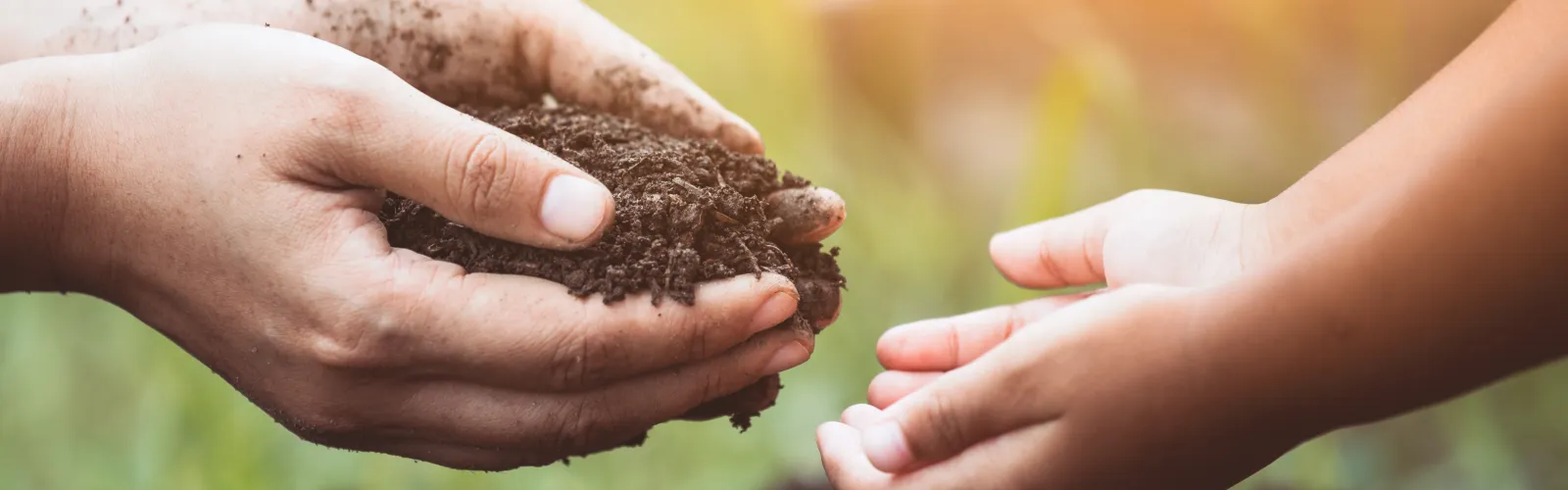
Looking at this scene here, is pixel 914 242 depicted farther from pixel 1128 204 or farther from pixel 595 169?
pixel 595 169

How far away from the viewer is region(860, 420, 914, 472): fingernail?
67 cm

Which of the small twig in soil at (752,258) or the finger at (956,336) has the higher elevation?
the small twig in soil at (752,258)

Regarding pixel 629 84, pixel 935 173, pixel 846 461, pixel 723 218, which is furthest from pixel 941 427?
pixel 935 173

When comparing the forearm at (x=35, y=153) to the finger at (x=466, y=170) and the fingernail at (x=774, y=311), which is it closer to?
the finger at (x=466, y=170)

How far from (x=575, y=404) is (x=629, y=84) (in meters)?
0.42

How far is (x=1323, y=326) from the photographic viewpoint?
618mm

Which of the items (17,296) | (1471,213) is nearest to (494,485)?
(17,296)

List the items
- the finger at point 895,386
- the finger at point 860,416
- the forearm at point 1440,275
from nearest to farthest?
the forearm at point 1440,275 < the finger at point 860,416 < the finger at point 895,386

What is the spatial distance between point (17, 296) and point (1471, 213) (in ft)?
6.60

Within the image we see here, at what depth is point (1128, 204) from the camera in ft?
3.06

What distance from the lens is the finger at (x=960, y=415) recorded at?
0.66 metres

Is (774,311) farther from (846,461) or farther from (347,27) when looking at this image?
(347,27)

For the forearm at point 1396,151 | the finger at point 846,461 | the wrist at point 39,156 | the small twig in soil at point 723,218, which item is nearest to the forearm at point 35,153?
the wrist at point 39,156

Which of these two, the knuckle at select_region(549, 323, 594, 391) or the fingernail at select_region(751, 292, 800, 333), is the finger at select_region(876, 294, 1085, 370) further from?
the knuckle at select_region(549, 323, 594, 391)
